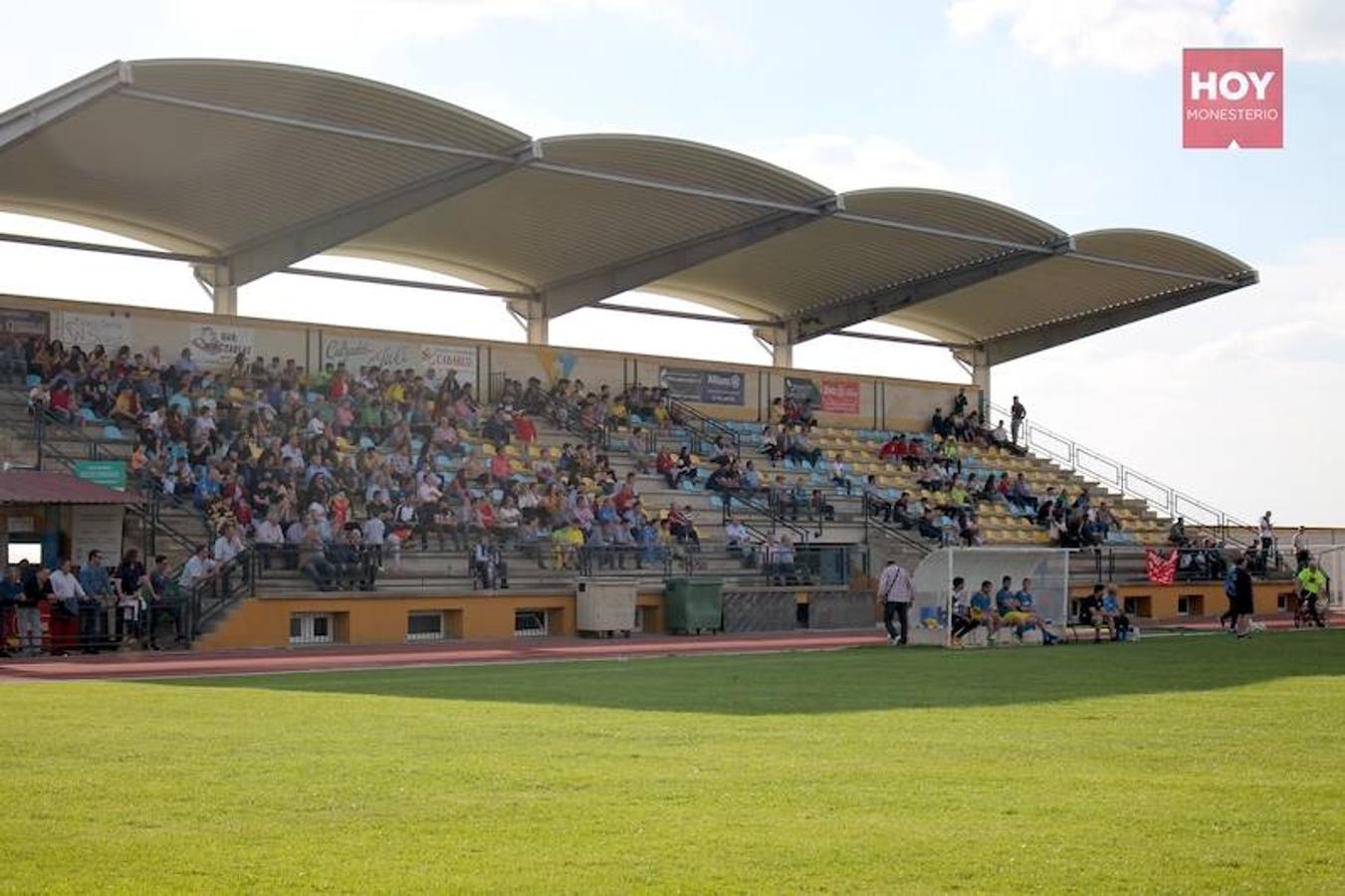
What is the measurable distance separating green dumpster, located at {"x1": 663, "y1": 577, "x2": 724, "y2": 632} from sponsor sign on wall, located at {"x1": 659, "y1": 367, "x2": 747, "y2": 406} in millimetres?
13268

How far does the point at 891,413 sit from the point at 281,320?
21.1m

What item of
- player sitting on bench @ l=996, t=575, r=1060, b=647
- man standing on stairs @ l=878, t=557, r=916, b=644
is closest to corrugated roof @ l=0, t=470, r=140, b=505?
man standing on stairs @ l=878, t=557, r=916, b=644

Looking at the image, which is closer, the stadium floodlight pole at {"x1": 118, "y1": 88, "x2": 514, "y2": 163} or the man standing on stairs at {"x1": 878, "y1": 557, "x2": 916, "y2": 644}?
the stadium floodlight pole at {"x1": 118, "y1": 88, "x2": 514, "y2": 163}

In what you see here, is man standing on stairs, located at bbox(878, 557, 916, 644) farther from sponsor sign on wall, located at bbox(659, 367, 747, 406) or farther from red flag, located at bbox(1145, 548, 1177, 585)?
sponsor sign on wall, located at bbox(659, 367, 747, 406)

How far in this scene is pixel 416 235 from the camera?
4353 cm

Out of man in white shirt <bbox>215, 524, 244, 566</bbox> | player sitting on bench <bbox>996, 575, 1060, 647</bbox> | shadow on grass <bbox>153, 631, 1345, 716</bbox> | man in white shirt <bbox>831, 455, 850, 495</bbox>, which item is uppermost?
man in white shirt <bbox>831, 455, 850, 495</bbox>

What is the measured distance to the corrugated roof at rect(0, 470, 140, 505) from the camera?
→ 1161 inches

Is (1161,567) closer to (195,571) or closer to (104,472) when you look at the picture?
(195,571)

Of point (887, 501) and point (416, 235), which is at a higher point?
point (416, 235)

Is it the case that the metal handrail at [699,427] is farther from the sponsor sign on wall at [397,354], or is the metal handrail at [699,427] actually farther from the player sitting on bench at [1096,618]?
the player sitting on bench at [1096,618]

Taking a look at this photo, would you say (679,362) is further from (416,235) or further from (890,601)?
(890,601)

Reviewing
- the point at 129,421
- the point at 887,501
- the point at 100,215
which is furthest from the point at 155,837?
the point at 887,501

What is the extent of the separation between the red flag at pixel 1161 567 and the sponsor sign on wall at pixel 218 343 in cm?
2291

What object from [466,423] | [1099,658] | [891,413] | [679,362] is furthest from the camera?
[891,413]
